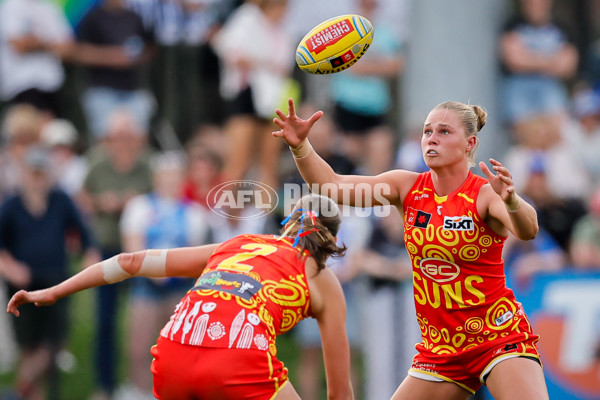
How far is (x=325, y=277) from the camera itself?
468 centimetres

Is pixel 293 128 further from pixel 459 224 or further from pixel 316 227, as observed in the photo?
pixel 459 224

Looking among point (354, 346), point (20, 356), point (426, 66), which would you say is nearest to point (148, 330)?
point (20, 356)

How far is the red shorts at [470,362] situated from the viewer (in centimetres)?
471

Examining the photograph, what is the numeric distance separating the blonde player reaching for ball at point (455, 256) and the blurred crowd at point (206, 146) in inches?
138

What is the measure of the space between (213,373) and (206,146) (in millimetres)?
5317

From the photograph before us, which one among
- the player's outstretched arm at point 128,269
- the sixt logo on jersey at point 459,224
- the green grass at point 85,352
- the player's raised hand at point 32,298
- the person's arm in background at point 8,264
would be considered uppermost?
the sixt logo on jersey at point 459,224

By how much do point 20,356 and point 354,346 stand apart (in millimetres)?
3167

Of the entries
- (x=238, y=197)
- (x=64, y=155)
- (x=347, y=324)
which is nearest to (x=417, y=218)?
(x=347, y=324)

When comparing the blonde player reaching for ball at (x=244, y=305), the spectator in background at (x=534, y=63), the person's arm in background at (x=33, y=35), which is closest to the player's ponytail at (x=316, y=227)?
the blonde player reaching for ball at (x=244, y=305)

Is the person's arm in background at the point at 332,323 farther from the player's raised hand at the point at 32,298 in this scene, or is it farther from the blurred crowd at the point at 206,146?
the blurred crowd at the point at 206,146

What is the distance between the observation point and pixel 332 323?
4.75m

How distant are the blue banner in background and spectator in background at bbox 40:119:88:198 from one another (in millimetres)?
4712

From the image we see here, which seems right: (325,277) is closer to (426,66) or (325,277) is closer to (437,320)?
(437,320)

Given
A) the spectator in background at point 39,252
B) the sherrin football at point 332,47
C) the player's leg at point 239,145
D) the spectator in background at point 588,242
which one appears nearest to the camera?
the sherrin football at point 332,47
